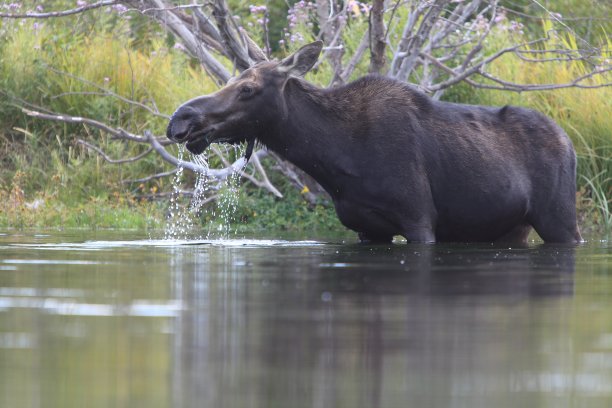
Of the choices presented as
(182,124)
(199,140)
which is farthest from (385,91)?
(182,124)

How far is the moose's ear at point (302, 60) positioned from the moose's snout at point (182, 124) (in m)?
1.07

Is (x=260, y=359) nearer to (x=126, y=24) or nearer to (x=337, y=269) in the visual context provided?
(x=337, y=269)

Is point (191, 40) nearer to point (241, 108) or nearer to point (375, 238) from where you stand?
point (241, 108)

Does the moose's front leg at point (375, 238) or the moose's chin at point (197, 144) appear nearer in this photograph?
the moose's chin at point (197, 144)

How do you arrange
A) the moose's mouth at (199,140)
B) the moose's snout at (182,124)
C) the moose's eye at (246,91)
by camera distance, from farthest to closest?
the moose's eye at (246,91), the moose's mouth at (199,140), the moose's snout at (182,124)

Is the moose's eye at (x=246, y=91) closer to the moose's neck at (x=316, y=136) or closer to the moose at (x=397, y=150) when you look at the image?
the moose at (x=397, y=150)

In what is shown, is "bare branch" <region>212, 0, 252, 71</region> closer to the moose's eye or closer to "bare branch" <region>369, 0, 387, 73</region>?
"bare branch" <region>369, 0, 387, 73</region>

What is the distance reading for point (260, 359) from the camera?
12.6ft

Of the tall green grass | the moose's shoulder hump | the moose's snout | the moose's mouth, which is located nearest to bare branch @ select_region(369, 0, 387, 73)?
the moose's shoulder hump

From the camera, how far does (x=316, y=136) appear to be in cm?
959

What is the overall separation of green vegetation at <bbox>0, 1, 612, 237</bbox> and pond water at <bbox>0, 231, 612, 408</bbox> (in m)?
5.75

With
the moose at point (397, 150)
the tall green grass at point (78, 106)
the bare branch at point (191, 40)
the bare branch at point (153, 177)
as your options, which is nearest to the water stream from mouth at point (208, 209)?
the bare branch at point (153, 177)

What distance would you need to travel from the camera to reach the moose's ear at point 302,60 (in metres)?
9.47

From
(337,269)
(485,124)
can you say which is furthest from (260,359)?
(485,124)
